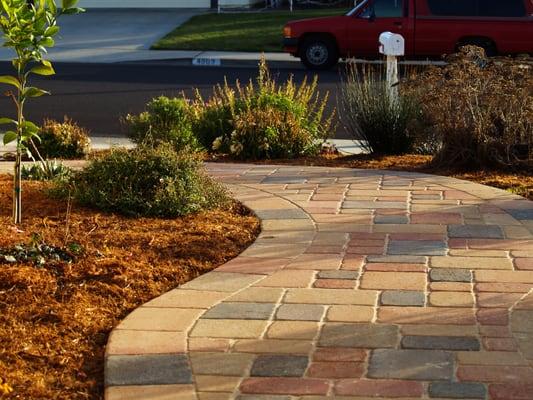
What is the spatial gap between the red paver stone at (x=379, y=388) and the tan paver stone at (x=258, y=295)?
1150 mm

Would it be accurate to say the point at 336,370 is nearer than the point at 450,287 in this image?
Yes

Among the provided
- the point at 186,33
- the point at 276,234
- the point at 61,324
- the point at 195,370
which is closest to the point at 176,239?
the point at 276,234

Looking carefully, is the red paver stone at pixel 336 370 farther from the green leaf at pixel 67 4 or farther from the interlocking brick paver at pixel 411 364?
the green leaf at pixel 67 4

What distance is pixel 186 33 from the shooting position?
90.2 ft

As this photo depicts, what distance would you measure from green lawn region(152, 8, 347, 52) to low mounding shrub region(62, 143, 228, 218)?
58.1ft

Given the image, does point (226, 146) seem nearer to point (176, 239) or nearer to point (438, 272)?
point (176, 239)

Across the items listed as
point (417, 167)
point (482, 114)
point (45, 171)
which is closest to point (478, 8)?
point (417, 167)

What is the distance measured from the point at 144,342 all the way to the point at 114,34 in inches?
955

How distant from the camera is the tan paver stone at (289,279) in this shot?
5.82m

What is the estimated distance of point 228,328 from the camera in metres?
5.14

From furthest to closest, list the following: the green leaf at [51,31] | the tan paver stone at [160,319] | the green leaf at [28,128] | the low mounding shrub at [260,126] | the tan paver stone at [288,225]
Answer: the low mounding shrub at [260,126]
the tan paver stone at [288,225]
the green leaf at [28,128]
the green leaf at [51,31]
the tan paver stone at [160,319]

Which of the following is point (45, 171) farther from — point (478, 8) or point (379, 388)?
point (478, 8)

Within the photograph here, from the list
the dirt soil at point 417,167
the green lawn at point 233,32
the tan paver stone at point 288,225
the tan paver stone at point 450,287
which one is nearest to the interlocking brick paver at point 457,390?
the tan paver stone at point 450,287

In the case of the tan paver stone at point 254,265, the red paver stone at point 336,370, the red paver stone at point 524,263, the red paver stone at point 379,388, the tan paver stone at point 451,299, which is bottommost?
the red paver stone at point 379,388
